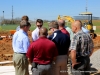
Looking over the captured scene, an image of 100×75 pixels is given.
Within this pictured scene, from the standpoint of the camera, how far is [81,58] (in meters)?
5.37

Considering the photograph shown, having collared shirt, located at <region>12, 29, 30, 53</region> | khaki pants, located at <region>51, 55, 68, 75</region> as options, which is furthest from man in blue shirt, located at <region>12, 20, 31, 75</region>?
khaki pants, located at <region>51, 55, 68, 75</region>

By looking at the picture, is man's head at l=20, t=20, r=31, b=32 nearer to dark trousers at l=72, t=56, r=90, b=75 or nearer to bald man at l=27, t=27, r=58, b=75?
bald man at l=27, t=27, r=58, b=75

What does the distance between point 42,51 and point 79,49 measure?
769 mm

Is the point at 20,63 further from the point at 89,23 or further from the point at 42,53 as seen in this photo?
the point at 89,23

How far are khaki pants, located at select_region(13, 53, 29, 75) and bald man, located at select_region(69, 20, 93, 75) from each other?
1.59 metres

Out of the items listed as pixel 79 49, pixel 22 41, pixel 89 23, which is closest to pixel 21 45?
pixel 22 41

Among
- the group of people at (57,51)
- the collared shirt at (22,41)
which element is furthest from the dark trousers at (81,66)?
the collared shirt at (22,41)

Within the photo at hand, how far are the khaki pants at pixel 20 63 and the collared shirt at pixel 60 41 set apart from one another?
3.14ft

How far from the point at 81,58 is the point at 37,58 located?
92 centimetres

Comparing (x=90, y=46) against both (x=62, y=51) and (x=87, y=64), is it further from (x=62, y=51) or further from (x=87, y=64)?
(x=62, y=51)

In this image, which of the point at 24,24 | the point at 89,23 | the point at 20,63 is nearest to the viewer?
the point at 24,24

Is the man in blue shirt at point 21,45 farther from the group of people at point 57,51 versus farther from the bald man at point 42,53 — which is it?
the bald man at point 42,53

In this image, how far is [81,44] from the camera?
17.3 ft

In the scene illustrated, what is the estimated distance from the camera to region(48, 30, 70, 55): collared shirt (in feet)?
19.7
